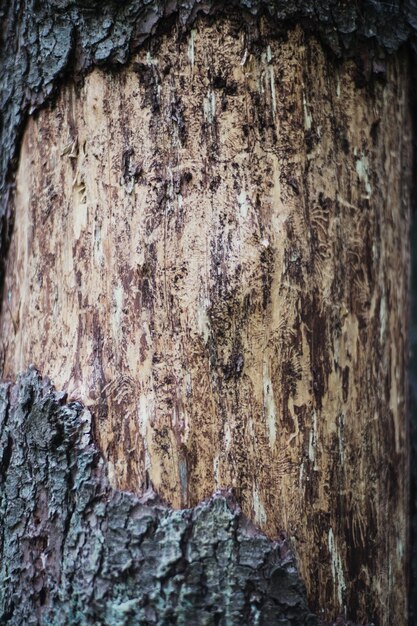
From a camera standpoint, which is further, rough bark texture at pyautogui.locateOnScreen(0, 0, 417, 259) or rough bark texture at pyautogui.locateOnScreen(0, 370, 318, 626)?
rough bark texture at pyautogui.locateOnScreen(0, 0, 417, 259)

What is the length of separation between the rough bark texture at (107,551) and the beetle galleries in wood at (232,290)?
51 mm

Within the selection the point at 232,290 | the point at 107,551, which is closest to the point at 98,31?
the point at 232,290

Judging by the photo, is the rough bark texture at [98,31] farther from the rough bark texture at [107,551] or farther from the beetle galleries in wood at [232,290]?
the rough bark texture at [107,551]

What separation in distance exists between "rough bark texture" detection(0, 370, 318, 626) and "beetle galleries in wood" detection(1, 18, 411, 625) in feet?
0.17

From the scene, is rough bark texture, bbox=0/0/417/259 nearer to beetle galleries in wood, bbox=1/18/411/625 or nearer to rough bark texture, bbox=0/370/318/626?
beetle galleries in wood, bbox=1/18/411/625

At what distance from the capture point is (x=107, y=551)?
47.1 inches

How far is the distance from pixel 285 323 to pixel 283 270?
0.36 feet

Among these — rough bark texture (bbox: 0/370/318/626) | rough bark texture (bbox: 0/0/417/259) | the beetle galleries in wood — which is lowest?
rough bark texture (bbox: 0/370/318/626)

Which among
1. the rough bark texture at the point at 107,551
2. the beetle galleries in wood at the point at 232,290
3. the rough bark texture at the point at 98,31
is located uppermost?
the rough bark texture at the point at 98,31

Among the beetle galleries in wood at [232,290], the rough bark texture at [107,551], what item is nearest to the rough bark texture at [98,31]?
the beetle galleries in wood at [232,290]

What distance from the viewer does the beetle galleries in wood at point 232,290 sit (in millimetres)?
1265

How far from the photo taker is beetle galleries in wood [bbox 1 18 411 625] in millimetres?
1265

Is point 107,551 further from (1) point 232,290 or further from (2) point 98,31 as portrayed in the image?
(2) point 98,31

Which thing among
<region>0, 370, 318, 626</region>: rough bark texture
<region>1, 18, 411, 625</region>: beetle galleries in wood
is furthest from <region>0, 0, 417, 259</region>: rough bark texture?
<region>0, 370, 318, 626</region>: rough bark texture
